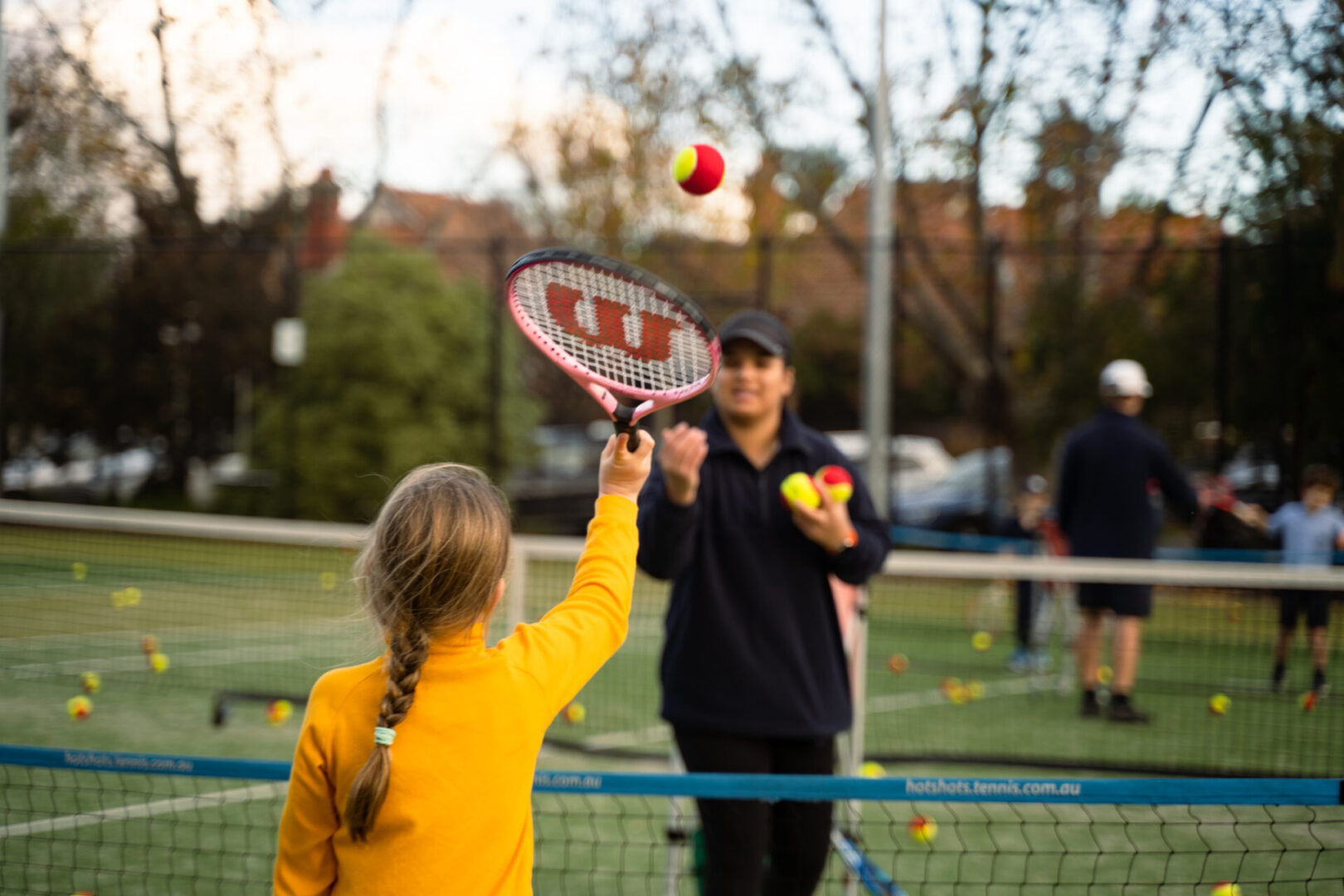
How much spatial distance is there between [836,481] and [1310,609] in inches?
221

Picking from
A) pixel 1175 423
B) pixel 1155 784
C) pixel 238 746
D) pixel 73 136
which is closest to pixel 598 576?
pixel 1155 784

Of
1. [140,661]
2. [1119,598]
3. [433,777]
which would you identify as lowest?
[140,661]

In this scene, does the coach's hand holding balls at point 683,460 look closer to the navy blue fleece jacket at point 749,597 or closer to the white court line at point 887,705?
the navy blue fleece jacket at point 749,597

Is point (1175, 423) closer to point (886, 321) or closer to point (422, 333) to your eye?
point (886, 321)

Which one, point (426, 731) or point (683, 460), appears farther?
point (683, 460)

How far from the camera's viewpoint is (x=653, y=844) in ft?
11.0

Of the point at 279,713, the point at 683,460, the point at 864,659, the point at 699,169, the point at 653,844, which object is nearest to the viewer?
the point at 683,460

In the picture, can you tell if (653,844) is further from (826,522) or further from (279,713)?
(279,713)

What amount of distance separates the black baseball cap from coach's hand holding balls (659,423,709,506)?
0.42 metres

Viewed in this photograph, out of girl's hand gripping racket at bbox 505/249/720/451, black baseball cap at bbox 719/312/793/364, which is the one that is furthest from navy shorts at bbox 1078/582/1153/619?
girl's hand gripping racket at bbox 505/249/720/451

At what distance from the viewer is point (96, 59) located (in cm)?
1074

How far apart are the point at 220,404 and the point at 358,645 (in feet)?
53.5

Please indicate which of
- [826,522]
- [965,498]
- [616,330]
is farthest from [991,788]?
[965,498]

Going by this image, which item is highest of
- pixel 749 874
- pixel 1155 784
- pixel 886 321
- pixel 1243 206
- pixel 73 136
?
pixel 73 136
